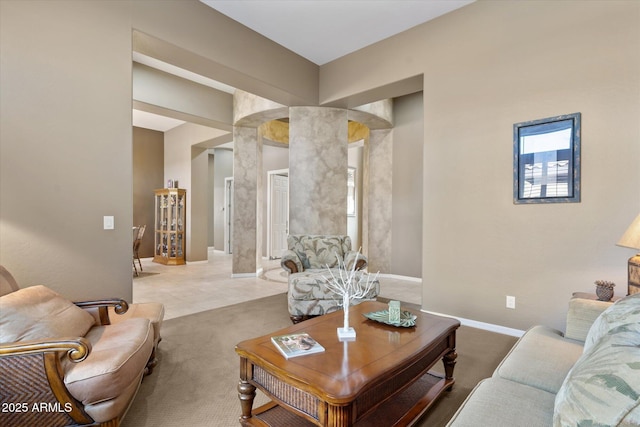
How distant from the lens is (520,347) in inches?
68.4

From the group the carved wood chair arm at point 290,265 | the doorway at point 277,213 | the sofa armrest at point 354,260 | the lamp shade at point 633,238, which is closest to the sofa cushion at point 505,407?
the lamp shade at point 633,238

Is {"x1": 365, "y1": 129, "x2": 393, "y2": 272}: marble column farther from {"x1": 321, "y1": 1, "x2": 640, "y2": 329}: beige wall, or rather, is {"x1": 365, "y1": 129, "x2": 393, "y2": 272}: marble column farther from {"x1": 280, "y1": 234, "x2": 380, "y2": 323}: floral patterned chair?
{"x1": 321, "y1": 1, "x2": 640, "y2": 329}: beige wall

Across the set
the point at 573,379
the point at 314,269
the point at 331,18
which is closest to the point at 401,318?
the point at 573,379

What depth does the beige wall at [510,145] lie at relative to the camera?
2.56 meters

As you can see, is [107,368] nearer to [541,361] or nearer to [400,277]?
[541,361]

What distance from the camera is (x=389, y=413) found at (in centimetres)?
175

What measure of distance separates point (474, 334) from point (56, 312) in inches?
133

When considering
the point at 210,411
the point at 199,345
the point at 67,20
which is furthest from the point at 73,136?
the point at 210,411

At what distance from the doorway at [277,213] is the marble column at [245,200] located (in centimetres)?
200

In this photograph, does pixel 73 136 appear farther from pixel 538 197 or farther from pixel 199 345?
pixel 538 197

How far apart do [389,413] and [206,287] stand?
4017 millimetres

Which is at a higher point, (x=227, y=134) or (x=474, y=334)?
(x=227, y=134)

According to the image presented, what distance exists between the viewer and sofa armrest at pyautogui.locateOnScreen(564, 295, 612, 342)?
180 centimetres

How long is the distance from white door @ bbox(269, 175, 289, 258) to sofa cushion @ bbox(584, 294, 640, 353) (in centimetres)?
731
